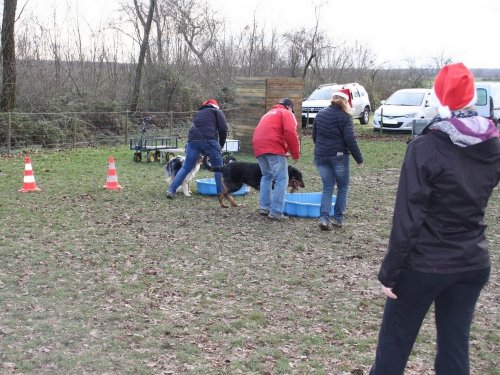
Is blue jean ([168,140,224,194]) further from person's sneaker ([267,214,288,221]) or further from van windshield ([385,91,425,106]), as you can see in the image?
van windshield ([385,91,425,106])

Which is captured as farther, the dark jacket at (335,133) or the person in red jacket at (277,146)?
the person in red jacket at (277,146)

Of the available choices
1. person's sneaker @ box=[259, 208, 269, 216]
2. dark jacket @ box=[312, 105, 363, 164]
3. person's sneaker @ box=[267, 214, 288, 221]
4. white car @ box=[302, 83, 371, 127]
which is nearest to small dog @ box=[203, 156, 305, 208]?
person's sneaker @ box=[259, 208, 269, 216]

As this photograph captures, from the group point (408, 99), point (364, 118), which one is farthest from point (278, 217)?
point (364, 118)

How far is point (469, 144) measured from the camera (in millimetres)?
2703

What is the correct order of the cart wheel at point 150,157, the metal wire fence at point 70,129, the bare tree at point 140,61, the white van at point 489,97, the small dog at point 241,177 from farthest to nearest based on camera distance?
1. the bare tree at point 140,61
2. the white van at point 489,97
3. the metal wire fence at point 70,129
4. the cart wheel at point 150,157
5. the small dog at point 241,177

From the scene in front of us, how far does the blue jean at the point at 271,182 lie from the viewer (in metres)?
8.30

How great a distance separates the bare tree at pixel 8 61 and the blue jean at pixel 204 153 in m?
9.99

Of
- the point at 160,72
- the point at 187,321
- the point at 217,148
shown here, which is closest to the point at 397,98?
the point at 160,72

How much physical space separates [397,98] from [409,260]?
21121 millimetres

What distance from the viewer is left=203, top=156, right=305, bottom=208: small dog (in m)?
9.02

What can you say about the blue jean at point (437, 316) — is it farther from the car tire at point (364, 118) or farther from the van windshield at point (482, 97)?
the car tire at point (364, 118)

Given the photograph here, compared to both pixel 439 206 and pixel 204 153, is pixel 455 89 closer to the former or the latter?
pixel 439 206

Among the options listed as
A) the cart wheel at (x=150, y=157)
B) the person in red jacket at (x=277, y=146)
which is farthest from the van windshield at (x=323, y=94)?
the person in red jacket at (x=277, y=146)

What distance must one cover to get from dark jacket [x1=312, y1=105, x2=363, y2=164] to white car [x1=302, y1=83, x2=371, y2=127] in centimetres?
1359
